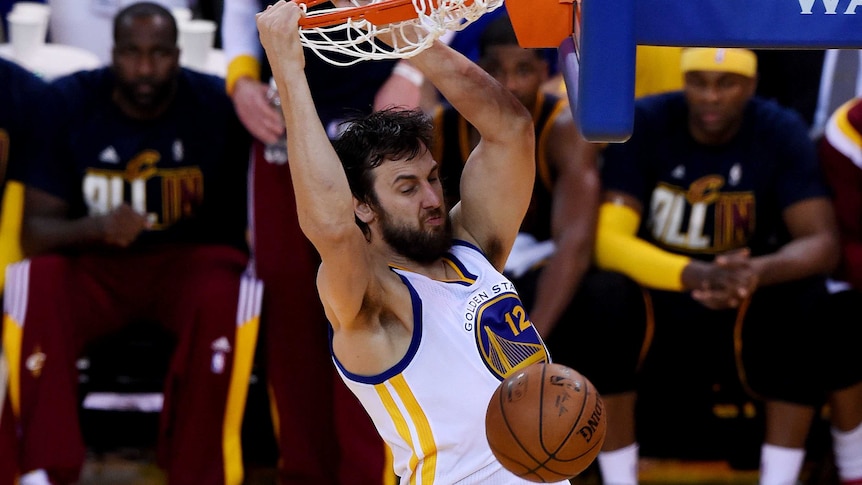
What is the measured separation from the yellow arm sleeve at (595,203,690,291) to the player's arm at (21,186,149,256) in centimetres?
190

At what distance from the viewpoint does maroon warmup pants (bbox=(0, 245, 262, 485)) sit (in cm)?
500

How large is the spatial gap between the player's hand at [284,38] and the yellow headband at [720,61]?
262 cm

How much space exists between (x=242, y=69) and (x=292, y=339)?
3.76ft

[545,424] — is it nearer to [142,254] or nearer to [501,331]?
[501,331]

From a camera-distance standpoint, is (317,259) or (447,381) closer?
(447,381)

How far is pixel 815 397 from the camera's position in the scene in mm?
5168

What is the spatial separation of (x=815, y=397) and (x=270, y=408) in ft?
7.49

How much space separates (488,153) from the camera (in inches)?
147

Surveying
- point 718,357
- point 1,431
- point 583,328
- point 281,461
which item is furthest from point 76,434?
point 718,357

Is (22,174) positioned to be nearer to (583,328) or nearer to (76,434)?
(76,434)

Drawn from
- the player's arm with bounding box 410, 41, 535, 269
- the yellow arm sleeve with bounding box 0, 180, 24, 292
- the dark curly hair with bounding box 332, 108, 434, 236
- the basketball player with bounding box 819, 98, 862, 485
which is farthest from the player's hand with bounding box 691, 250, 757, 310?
the yellow arm sleeve with bounding box 0, 180, 24, 292

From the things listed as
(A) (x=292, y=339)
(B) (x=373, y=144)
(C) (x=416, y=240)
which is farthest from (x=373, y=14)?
(A) (x=292, y=339)

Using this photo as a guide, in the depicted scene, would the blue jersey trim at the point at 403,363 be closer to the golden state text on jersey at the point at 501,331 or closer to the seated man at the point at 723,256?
the golden state text on jersey at the point at 501,331

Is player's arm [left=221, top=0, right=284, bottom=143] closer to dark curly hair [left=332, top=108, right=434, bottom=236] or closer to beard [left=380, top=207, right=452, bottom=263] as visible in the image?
dark curly hair [left=332, top=108, right=434, bottom=236]
